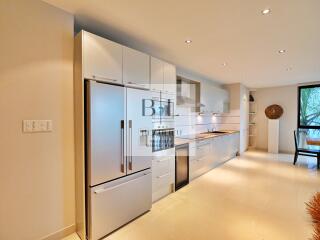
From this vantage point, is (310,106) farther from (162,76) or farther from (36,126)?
(36,126)

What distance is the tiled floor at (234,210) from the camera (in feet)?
7.03

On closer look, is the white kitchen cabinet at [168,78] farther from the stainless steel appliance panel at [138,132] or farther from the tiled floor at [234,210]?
the tiled floor at [234,210]

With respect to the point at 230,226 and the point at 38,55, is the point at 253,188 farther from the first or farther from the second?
the point at 38,55

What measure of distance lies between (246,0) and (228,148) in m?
4.41

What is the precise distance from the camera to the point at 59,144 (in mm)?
1997

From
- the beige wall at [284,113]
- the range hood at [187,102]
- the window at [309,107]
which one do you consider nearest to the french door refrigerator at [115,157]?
the range hood at [187,102]

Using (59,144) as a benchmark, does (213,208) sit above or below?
below

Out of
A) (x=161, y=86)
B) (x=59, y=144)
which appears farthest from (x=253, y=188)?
(x=59, y=144)

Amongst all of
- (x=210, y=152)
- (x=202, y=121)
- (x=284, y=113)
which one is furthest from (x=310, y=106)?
(x=210, y=152)

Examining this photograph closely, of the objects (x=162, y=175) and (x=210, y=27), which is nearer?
(x=210, y=27)

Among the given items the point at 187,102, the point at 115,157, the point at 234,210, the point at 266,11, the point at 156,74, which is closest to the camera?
the point at 266,11

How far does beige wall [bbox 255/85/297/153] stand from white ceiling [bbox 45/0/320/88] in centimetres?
349

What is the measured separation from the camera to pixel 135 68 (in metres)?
2.45

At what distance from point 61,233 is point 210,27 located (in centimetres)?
303
